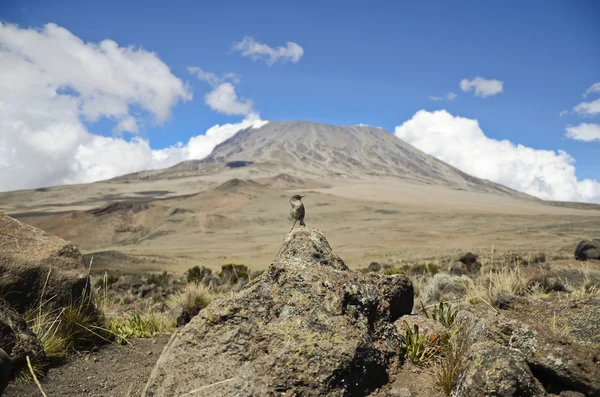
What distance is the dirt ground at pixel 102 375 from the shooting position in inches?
147

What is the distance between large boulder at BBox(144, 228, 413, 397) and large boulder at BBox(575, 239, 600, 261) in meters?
11.2

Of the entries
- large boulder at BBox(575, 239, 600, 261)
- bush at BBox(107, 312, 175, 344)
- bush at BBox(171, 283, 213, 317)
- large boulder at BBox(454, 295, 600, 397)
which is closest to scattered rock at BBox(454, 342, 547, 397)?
large boulder at BBox(454, 295, 600, 397)

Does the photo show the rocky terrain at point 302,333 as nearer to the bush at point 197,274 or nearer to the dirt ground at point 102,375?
the dirt ground at point 102,375

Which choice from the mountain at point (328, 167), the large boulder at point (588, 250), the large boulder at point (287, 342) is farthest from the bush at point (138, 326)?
the mountain at point (328, 167)

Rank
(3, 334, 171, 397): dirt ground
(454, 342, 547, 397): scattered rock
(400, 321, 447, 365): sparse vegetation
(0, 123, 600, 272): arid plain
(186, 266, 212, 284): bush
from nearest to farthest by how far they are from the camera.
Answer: (454, 342, 547, 397): scattered rock, (400, 321, 447, 365): sparse vegetation, (3, 334, 171, 397): dirt ground, (186, 266, 212, 284): bush, (0, 123, 600, 272): arid plain

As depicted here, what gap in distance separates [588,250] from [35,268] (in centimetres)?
1351

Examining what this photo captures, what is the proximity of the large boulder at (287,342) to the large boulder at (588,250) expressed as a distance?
1117 centimetres

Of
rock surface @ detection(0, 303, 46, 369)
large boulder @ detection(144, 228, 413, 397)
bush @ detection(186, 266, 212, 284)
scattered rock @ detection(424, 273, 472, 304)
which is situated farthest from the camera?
bush @ detection(186, 266, 212, 284)

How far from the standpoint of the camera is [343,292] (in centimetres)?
277

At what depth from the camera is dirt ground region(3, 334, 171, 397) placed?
374 centimetres

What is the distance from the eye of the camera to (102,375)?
435 centimetres

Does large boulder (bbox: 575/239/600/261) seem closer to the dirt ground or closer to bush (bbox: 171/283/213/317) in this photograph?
bush (bbox: 171/283/213/317)

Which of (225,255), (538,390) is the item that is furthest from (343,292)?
(225,255)

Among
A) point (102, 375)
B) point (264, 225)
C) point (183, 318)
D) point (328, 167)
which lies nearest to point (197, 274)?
point (183, 318)
